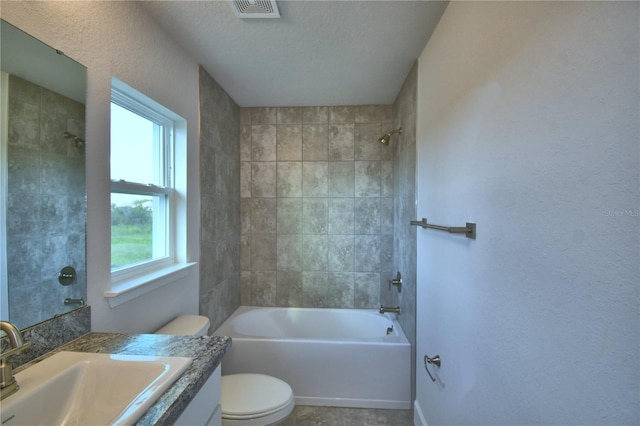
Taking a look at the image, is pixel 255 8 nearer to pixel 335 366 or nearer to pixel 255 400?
pixel 255 400

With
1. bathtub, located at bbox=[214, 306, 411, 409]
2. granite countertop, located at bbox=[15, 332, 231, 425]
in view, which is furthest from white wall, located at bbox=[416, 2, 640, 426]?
granite countertop, located at bbox=[15, 332, 231, 425]

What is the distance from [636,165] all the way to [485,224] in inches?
20.6

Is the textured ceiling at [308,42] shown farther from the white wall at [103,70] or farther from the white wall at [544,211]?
the white wall at [544,211]

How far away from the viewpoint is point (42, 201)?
93 centimetres

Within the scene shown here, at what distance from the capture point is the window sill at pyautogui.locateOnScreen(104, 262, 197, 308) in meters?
1.18

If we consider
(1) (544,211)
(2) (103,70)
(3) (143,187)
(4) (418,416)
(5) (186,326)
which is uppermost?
(2) (103,70)

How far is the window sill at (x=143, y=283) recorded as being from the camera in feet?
3.86

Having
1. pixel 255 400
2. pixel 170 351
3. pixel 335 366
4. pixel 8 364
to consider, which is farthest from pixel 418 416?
pixel 8 364

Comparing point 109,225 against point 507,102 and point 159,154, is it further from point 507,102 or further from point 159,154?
point 507,102

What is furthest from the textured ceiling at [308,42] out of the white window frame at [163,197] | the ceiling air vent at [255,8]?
the white window frame at [163,197]

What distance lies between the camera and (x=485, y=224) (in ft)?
3.29

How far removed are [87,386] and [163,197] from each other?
1.16 m

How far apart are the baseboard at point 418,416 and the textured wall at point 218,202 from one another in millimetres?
1573

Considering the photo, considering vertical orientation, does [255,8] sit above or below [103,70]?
above
